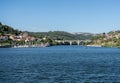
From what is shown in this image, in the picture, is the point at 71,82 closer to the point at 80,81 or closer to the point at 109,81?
the point at 80,81

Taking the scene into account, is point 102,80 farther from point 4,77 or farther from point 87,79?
point 4,77

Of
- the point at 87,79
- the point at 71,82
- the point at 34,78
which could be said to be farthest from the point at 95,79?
the point at 34,78

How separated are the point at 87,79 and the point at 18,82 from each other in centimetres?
1010

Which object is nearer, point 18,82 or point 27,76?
point 18,82

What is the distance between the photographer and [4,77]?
58500 millimetres

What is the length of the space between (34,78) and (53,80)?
11.4 ft

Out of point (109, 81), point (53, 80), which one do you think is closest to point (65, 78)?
point (53, 80)

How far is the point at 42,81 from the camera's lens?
53.7 metres

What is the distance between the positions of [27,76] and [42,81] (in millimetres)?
6431

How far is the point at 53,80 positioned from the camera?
54781 mm

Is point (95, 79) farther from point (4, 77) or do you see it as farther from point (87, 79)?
point (4, 77)

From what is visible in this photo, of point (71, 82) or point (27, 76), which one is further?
point (27, 76)

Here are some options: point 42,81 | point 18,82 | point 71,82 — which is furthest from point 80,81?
point 18,82

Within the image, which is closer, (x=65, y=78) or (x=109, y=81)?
(x=109, y=81)
